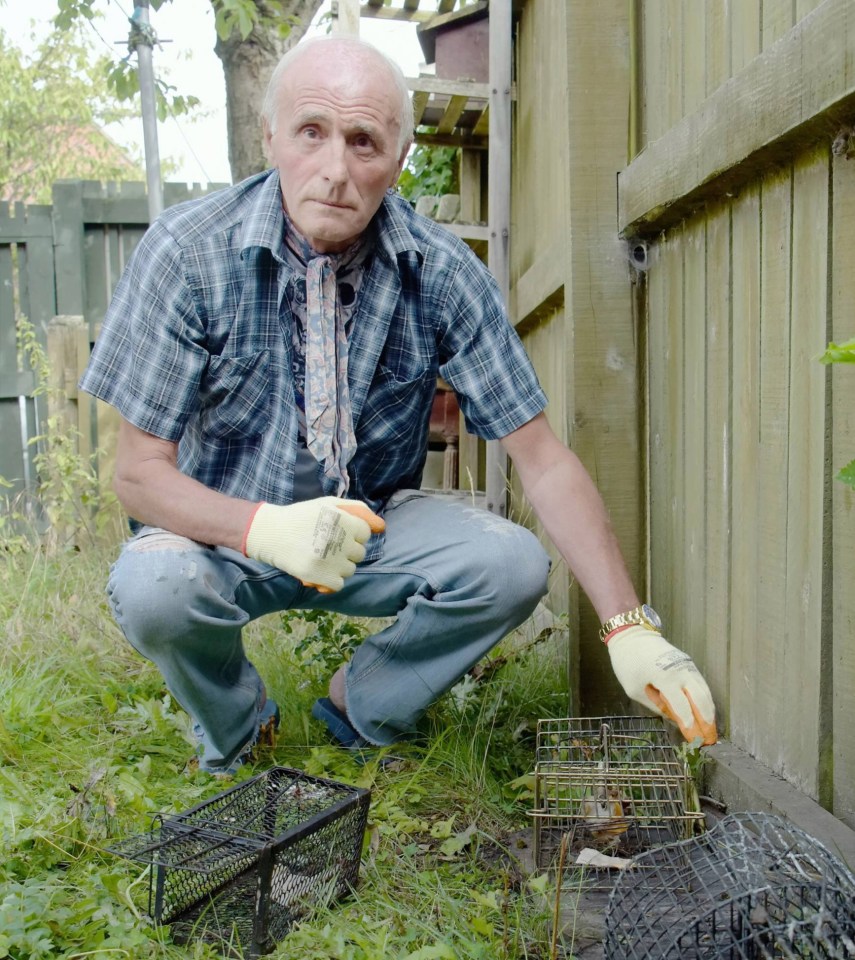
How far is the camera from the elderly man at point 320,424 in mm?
2246

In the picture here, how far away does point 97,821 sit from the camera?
6.56 ft

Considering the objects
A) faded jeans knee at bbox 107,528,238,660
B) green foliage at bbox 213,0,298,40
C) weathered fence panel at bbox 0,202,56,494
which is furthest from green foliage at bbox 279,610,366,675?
weathered fence panel at bbox 0,202,56,494

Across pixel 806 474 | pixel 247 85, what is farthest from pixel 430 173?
pixel 806 474

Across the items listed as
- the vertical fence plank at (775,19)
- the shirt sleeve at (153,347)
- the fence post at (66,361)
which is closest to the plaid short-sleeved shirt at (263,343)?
the shirt sleeve at (153,347)

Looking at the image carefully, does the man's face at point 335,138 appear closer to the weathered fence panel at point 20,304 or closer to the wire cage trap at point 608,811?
the wire cage trap at point 608,811

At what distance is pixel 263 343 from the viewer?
2432mm

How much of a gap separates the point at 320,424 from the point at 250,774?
85cm

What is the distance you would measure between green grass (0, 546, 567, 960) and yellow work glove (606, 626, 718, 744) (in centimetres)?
39

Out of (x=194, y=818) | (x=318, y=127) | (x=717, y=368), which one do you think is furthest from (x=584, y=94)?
(x=194, y=818)

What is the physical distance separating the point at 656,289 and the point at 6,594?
9.14ft

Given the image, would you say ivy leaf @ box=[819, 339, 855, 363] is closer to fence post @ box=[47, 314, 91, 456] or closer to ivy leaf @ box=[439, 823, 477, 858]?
ivy leaf @ box=[439, 823, 477, 858]

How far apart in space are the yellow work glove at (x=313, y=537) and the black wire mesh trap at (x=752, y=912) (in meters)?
0.90

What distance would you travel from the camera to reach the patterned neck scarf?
2.43 m

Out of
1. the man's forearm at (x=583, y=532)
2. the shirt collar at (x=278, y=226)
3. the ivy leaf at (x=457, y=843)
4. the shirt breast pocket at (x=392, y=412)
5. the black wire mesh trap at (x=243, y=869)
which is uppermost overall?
the shirt collar at (x=278, y=226)
